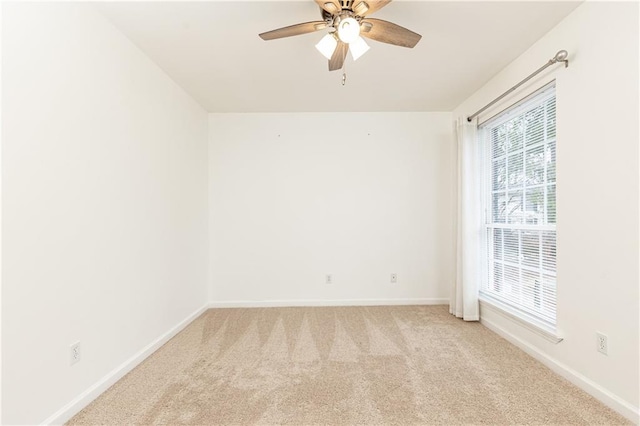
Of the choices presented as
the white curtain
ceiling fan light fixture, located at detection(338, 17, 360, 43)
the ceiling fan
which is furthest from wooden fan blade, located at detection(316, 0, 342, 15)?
the white curtain

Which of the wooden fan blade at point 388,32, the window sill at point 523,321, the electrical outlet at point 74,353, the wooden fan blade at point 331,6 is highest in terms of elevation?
the wooden fan blade at point 331,6

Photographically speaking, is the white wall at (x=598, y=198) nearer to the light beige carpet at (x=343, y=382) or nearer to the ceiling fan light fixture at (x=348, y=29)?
the light beige carpet at (x=343, y=382)

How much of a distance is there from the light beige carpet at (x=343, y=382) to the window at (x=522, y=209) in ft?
1.50

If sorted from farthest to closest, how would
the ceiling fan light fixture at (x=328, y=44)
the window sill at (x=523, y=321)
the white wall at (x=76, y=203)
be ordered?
the window sill at (x=523, y=321)
the ceiling fan light fixture at (x=328, y=44)
the white wall at (x=76, y=203)

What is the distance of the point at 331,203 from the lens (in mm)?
4035

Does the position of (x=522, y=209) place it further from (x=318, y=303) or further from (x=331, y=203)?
(x=318, y=303)

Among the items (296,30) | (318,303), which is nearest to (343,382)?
(318,303)

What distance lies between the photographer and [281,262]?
4020mm

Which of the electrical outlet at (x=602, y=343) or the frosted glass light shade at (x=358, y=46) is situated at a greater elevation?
the frosted glass light shade at (x=358, y=46)

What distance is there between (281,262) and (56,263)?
2.54m

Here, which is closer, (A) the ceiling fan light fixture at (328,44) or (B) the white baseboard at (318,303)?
(A) the ceiling fan light fixture at (328,44)

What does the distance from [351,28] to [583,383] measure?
2615 mm

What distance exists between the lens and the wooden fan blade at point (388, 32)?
176 centimetres

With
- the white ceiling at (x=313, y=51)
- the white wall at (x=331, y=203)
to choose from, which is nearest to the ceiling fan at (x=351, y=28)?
the white ceiling at (x=313, y=51)
